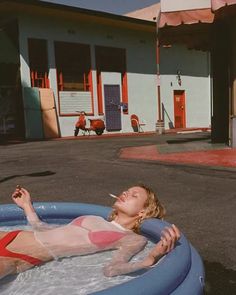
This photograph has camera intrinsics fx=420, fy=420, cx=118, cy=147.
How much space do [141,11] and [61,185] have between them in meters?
36.3

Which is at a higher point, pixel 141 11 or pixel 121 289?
pixel 141 11

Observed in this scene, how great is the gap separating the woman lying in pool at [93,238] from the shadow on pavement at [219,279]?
1.78 feet

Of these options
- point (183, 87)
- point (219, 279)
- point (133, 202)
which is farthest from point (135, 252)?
point (183, 87)

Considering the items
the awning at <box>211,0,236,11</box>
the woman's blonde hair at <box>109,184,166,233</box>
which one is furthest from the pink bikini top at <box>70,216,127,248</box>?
the awning at <box>211,0,236,11</box>

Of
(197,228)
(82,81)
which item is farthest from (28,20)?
(197,228)

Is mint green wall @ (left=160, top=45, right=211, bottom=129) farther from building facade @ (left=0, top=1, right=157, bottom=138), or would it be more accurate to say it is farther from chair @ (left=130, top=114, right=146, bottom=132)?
chair @ (left=130, top=114, right=146, bottom=132)

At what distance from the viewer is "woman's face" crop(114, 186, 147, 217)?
351 cm

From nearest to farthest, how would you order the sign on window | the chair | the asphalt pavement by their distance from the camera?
the asphalt pavement < the sign on window < the chair

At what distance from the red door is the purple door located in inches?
212

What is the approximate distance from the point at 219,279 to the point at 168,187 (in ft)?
12.7

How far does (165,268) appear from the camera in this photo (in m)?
2.54

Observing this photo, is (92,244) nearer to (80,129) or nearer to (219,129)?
(219,129)

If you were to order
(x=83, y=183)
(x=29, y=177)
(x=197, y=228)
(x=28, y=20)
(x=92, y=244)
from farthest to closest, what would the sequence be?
(x=28, y=20) < (x=29, y=177) < (x=83, y=183) < (x=197, y=228) < (x=92, y=244)

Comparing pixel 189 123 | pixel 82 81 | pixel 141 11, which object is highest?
pixel 141 11
